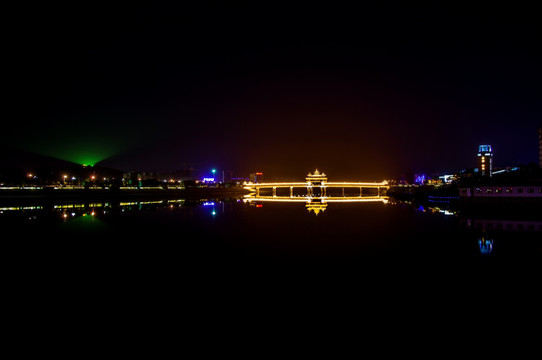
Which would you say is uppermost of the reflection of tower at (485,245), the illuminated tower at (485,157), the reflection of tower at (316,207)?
the illuminated tower at (485,157)

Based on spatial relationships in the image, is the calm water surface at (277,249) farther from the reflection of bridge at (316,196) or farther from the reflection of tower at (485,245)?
the reflection of bridge at (316,196)

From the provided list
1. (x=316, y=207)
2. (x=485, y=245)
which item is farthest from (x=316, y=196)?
(x=485, y=245)

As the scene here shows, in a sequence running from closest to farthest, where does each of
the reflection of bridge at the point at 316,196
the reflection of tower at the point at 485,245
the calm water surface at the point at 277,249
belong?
the calm water surface at the point at 277,249
the reflection of tower at the point at 485,245
the reflection of bridge at the point at 316,196

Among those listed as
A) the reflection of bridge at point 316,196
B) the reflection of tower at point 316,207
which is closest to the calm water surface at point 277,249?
the reflection of tower at point 316,207

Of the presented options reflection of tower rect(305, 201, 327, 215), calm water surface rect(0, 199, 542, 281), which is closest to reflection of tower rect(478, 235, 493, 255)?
calm water surface rect(0, 199, 542, 281)

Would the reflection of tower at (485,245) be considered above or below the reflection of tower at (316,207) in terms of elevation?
below

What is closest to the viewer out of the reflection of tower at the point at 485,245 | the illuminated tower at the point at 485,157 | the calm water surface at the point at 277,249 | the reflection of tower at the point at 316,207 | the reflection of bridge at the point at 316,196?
the calm water surface at the point at 277,249

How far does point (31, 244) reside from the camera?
46.9ft

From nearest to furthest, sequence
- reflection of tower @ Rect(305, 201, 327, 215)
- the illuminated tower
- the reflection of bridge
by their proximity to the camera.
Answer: reflection of tower @ Rect(305, 201, 327, 215), the reflection of bridge, the illuminated tower

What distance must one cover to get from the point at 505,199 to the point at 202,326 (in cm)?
3137

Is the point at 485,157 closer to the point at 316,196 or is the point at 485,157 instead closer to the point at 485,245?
the point at 316,196

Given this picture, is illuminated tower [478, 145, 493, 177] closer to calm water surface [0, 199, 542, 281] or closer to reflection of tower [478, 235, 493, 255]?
calm water surface [0, 199, 542, 281]

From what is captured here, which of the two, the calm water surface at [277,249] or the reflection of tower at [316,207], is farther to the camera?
the reflection of tower at [316,207]

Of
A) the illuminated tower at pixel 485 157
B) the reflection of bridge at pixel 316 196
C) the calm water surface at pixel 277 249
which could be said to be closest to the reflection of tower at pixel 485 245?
the calm water surface at pixel 277 249
